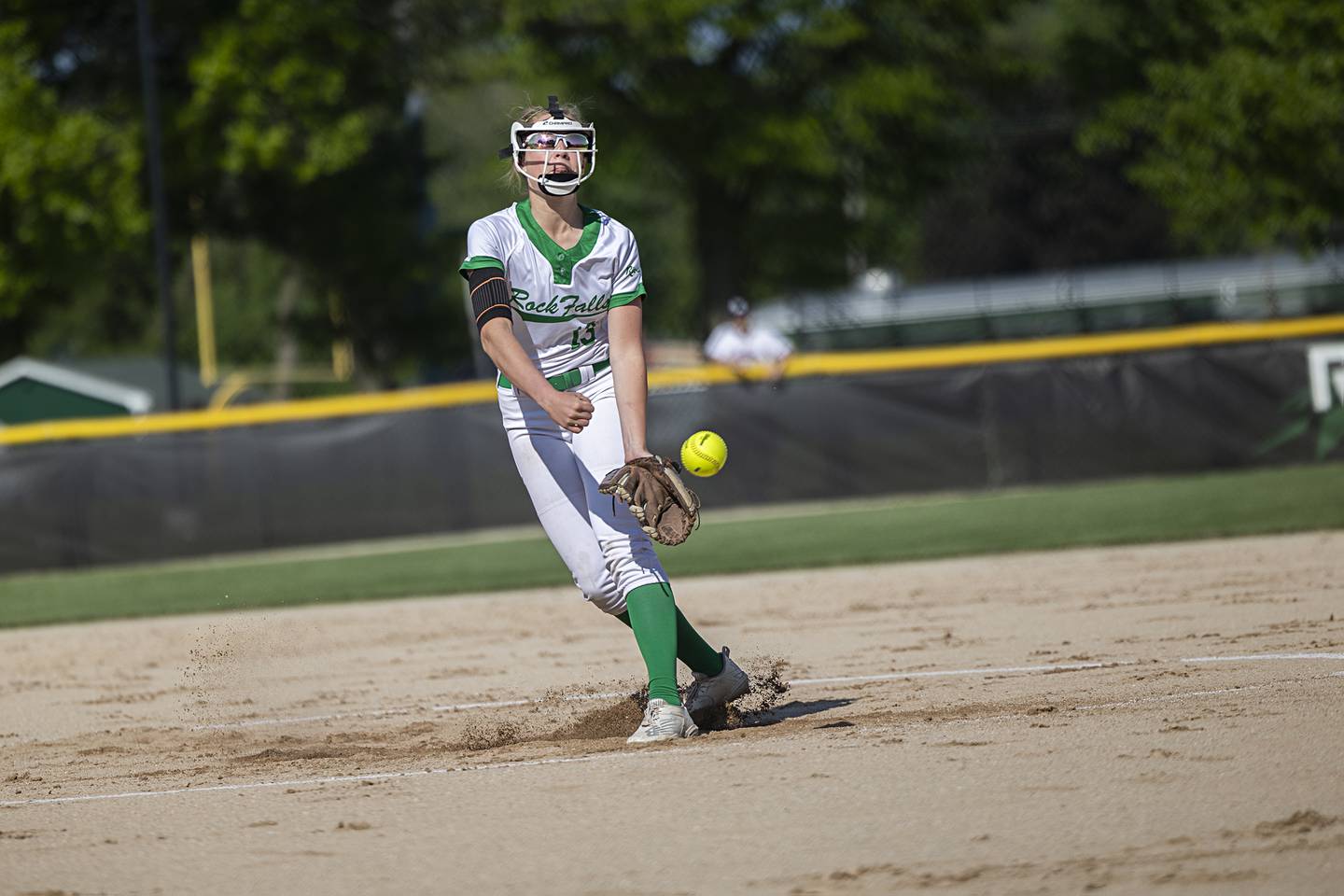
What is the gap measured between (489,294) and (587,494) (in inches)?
29.8

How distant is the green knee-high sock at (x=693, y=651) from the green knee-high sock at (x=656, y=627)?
0.66 ft

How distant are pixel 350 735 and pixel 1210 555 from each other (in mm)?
6113

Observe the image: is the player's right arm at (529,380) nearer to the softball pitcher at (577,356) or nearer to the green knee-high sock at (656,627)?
the softball pitcher at (577,356)

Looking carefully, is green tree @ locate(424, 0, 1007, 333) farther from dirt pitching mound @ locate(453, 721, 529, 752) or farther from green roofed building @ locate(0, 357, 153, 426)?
dirt pitching mound @ locate(453, 721, 529, 752)

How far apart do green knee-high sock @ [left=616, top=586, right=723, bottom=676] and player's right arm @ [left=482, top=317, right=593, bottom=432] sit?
808mm

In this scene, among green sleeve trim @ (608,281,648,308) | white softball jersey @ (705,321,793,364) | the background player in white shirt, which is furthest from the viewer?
white softball jersey @ (705,321,793,364)

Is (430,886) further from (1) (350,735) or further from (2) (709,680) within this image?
(1) (350,735)

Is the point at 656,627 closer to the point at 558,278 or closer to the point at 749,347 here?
the point at 558,278

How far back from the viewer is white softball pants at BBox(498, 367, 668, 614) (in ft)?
17.5

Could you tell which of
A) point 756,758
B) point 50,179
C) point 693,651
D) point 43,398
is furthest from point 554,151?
point 50,179

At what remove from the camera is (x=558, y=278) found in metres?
5.30

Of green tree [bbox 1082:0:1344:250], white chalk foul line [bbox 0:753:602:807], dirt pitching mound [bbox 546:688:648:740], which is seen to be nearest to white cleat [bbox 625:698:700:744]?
white chalk foul line [bbox 0:753:602:807]

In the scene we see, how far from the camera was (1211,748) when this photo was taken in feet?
15.1

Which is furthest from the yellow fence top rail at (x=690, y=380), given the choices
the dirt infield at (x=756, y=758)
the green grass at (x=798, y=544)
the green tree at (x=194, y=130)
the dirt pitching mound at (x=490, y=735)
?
the dirt pitching mound at (x=490, y=735)
